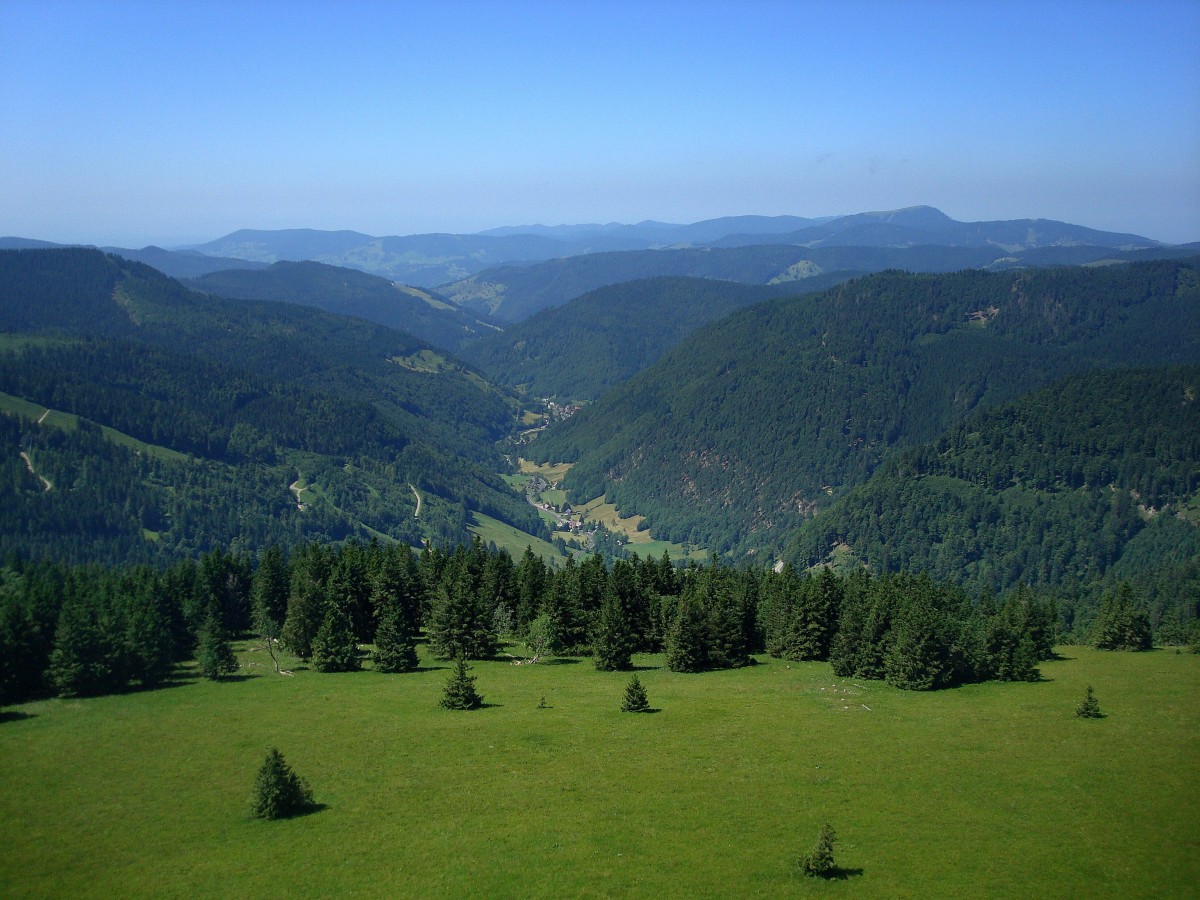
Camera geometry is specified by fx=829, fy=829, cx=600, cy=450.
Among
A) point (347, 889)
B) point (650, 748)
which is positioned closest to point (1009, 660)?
point (650, 748)

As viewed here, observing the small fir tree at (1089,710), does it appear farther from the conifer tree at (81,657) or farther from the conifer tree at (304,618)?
the conifer tree at (81,657)

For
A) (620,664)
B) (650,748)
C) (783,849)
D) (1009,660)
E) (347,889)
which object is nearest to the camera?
(347,889)

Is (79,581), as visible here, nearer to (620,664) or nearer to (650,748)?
(620,664)

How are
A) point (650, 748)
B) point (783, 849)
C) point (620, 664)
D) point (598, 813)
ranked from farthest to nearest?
point (620, 664), point (650, 748), point (598, 813), point (783, 849)

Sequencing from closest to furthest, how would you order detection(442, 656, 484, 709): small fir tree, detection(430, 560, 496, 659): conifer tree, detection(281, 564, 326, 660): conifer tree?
detection(442, 656, 484, 709): small fir tree < detection(281, 564, 326, 660): conifer tree < detection(430, 560, 496, 659): conifer tree

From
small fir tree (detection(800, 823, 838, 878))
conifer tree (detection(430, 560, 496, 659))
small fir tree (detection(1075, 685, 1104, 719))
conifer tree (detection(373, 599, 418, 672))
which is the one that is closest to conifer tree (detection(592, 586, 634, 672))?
conifer tree (detection(430, 560, 496, 659))

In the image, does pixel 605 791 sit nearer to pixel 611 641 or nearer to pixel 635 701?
pixel 635 701

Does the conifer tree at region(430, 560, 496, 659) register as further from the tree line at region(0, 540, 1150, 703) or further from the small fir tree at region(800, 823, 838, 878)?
the small fir tree at region(800, 823, 838, 878)

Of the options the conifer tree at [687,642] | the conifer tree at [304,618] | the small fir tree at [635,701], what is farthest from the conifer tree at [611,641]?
the conifer tree at [304,618]
